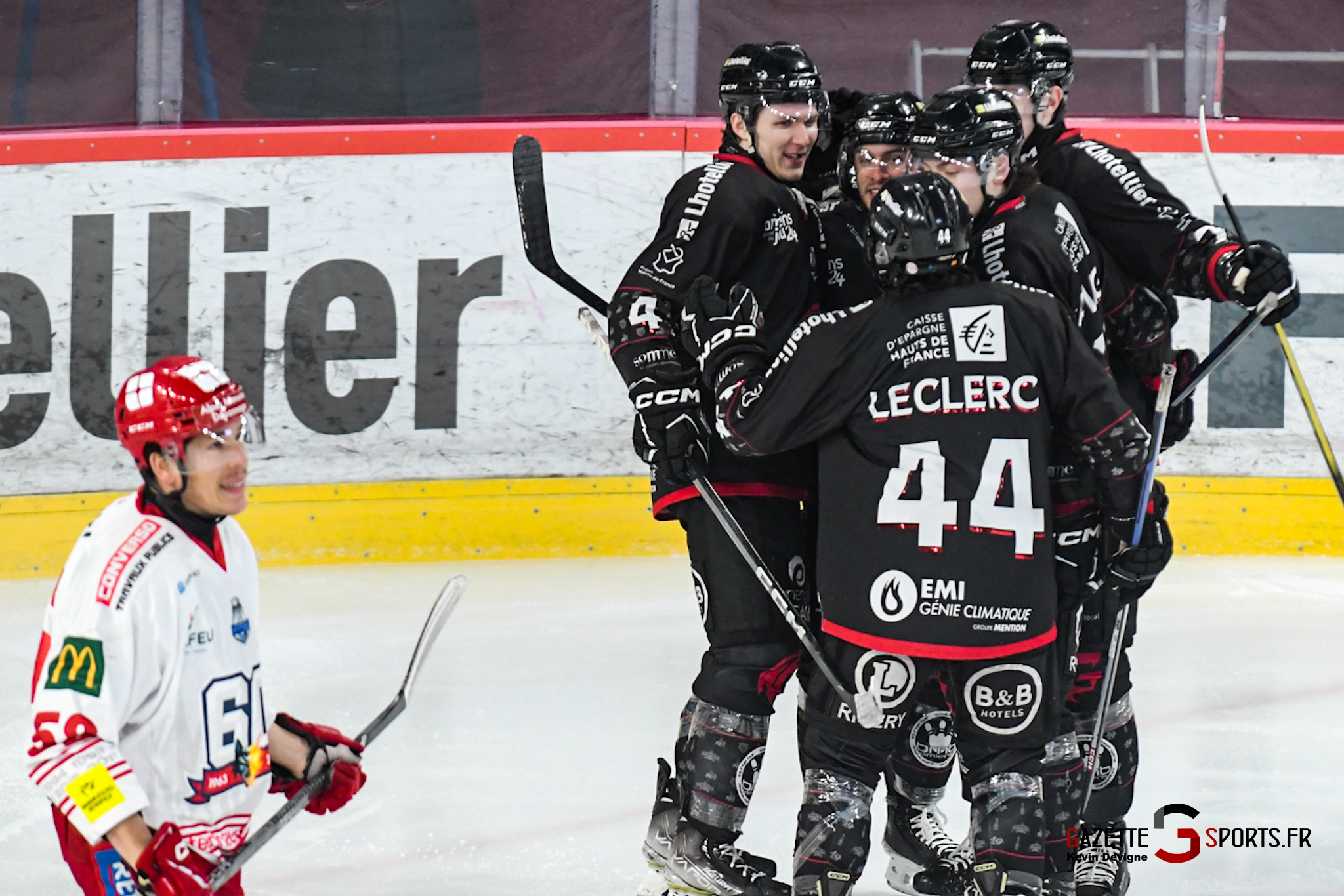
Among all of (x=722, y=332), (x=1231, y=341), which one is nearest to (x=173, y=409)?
(x=722, y=332)

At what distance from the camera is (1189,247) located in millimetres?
2879

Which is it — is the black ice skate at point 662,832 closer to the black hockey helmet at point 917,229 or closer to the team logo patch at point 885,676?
the team logo patch at point 885,676

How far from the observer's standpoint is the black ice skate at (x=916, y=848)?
2.99 metres

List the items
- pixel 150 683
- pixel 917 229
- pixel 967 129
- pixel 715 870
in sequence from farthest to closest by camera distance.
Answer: pixel 715 870 < pixel 967 129 < pixel 917 229 < pixel 150 683

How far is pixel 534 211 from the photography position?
11.0 ft

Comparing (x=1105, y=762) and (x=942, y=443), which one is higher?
(x=942, y=443)

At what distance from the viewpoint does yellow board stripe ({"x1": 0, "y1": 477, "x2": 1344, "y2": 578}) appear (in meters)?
5.49

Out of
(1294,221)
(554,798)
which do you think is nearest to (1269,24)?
(1294,221)

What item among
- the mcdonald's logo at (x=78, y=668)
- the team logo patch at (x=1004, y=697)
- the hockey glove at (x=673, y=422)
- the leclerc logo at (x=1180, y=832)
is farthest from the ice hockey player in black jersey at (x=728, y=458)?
the mcdonald's logo at (x=78, y=668)

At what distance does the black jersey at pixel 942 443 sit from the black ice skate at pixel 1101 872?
2.06ft

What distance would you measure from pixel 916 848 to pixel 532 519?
2.78 metres

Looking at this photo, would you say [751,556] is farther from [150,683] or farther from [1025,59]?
[150,683]

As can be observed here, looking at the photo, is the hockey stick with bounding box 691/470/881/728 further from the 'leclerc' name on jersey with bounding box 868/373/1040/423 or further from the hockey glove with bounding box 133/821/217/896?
the hockey glove with bounding box 133/821/217/896

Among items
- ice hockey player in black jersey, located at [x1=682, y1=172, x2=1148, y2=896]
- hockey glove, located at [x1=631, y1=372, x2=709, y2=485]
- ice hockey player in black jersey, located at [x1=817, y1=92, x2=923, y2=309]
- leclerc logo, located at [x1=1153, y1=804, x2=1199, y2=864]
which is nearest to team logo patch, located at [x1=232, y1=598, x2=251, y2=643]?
ice hockey player in black jersey, located at [x1=682, y1=172, x2=1148, y2=896]
